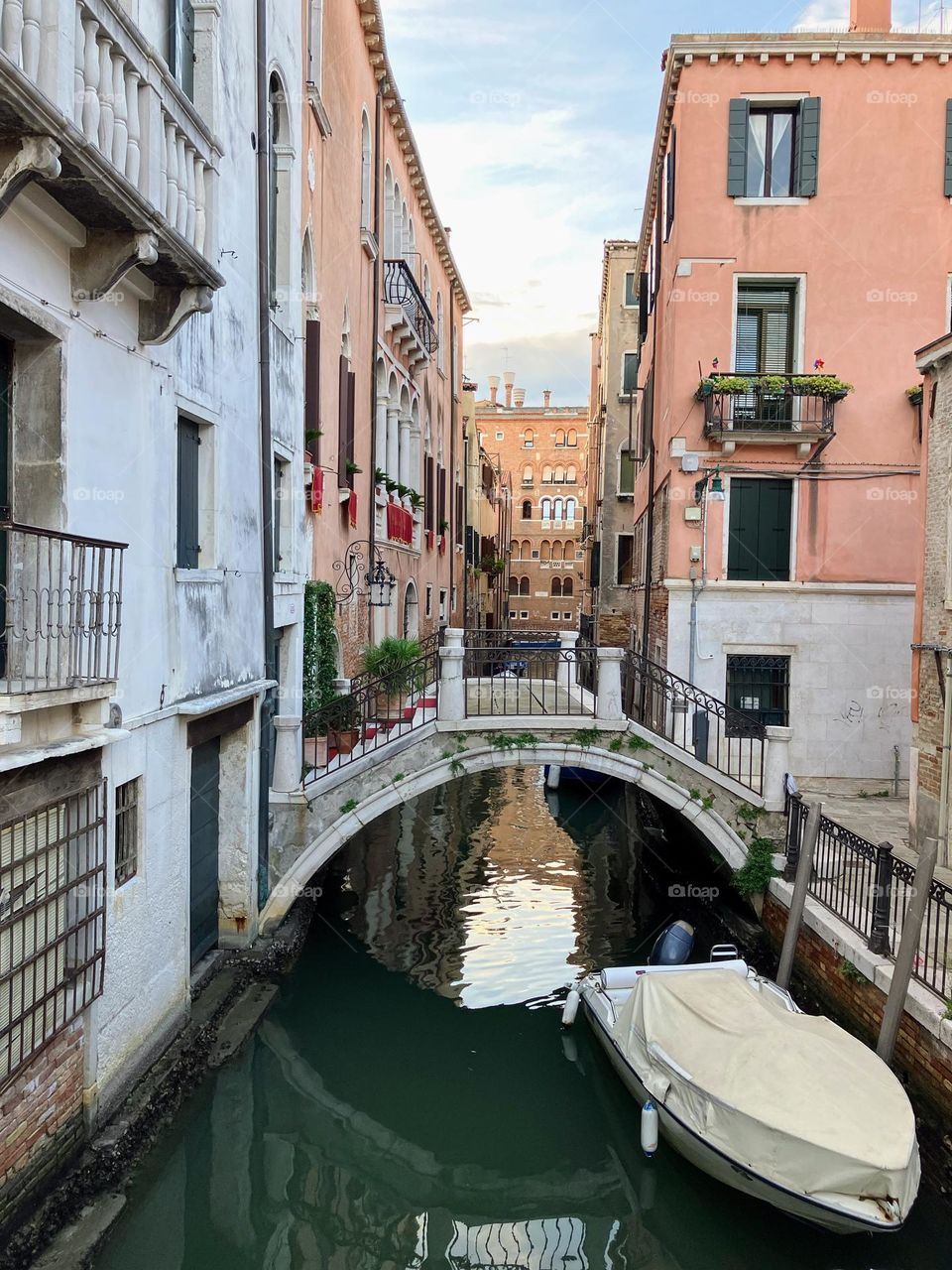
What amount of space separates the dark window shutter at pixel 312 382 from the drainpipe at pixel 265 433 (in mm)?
1918

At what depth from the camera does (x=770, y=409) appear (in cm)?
1452

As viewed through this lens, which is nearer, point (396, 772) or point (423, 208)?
point (396, 772)

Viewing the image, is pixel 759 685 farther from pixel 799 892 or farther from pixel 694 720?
pixel 799 892

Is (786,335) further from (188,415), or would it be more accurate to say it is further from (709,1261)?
(709,1261)

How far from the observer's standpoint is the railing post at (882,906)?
791 cm

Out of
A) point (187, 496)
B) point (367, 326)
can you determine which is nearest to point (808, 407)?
point (367, 326)

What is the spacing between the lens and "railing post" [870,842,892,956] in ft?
25.9

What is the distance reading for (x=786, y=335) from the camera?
15.0m

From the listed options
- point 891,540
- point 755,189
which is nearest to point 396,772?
point 891,540

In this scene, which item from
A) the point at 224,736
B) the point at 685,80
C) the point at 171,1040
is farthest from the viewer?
the point at 685,80

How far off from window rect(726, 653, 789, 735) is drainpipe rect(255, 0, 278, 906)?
776 cm

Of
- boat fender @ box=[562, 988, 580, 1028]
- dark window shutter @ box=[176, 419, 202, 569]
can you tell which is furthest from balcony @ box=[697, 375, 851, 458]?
dark window shutter @ box=[176, 419, 202, 569]

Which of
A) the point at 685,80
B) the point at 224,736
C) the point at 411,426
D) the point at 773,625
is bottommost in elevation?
the point at 224,736

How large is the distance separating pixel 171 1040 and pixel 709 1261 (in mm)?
4330
